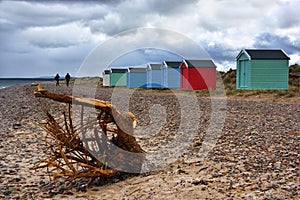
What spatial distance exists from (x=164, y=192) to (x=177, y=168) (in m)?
1.22

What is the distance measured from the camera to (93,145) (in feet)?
22.2

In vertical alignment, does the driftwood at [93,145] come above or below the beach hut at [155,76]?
below

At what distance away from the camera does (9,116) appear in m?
15.5

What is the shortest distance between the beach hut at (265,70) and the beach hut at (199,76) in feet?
20.3

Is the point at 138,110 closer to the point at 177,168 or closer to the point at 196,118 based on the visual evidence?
the point at 196,118

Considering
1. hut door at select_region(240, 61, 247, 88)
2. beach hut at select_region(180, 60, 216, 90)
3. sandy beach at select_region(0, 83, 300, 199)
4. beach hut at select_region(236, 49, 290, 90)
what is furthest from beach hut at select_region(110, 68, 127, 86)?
sandy beach at select_region(0, 83, 300, 199)

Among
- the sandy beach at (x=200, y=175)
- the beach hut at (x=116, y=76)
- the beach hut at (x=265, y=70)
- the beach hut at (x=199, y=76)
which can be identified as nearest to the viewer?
the sandy beach at (x=200, y=175)

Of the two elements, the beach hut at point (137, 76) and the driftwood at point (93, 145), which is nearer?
the driftwood at point (93, 145)

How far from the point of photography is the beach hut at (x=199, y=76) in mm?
34750

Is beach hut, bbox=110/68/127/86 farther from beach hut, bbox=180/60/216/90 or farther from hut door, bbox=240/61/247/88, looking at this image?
hut door, bbox=240/61/247/88

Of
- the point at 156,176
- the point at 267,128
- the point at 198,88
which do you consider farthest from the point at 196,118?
the point at 198,88

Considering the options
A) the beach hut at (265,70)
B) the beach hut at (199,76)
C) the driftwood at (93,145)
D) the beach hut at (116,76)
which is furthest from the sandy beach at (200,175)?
the beach hut at (116,76)

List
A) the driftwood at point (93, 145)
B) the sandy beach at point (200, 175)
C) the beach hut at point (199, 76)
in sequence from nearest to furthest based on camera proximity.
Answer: the sandy beach at point (200, 175), the driftwood at point (93, 145), the beach hut at point (199, 76)

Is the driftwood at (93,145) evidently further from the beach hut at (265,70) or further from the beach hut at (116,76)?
the beach hut at (116,76)
